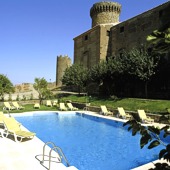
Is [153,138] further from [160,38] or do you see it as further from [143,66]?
[143,66]

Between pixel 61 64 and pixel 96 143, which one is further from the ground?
pixel 61 64

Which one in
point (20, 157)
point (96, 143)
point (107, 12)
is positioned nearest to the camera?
point (20, 157)

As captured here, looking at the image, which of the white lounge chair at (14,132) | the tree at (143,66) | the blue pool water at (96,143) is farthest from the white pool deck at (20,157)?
the tree at (143,66)

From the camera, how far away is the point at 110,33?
103 ft

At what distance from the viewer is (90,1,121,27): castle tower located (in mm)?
34625

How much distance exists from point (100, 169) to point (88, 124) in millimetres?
8445

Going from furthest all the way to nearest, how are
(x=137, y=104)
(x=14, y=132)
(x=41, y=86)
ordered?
1. (x=41, y=86)
2. (x=137, y=104)
3. (x=14, y=132)

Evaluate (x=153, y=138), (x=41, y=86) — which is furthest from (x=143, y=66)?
(x=153, y=138)

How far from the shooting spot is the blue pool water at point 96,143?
7895mm

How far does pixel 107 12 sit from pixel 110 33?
17.4ft

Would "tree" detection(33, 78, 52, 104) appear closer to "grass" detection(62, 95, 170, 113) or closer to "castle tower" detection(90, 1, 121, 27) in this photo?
"grass" detection(62, 95, 170, 113)

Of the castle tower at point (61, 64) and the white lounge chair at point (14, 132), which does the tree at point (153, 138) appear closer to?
the white lounge chair at point (14, 132)

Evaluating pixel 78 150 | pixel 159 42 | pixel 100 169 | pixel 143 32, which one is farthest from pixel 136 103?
pixel 159 42

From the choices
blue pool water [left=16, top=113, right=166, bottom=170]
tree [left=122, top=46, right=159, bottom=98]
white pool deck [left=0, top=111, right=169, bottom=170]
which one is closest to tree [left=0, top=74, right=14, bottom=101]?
blue pool water [left=16, top=113, right=166, bottom=170]
